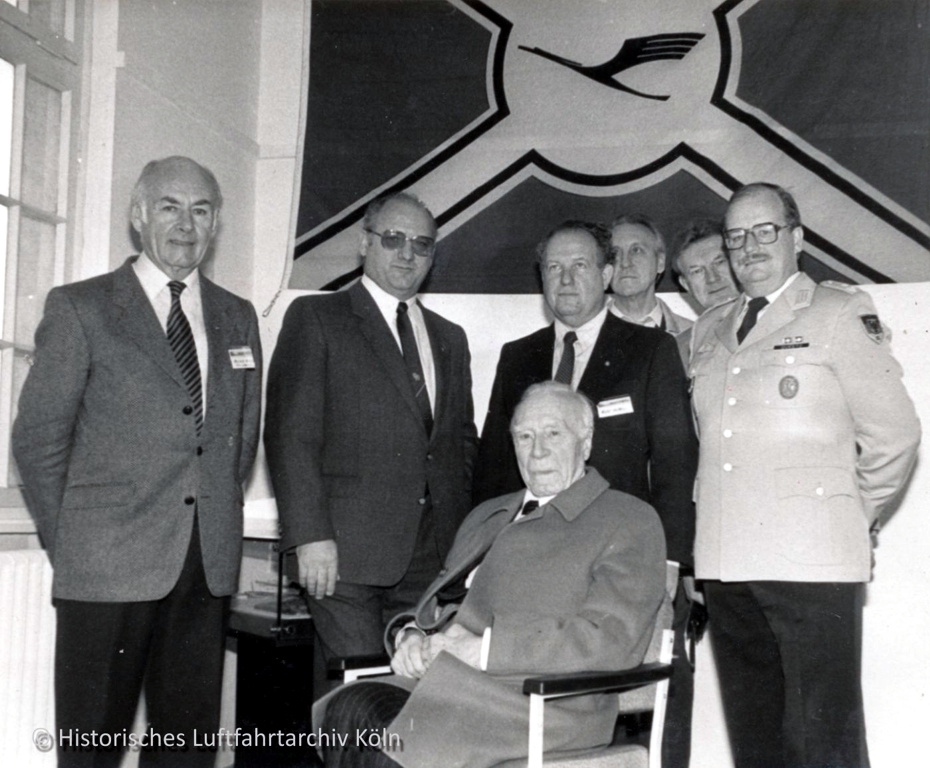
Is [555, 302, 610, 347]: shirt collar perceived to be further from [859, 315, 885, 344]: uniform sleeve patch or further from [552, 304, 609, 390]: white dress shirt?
[859, 315, 885, 344]: uniform sleeve patch

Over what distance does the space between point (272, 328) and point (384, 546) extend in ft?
6.75

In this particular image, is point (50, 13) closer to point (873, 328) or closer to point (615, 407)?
point (615, 407)

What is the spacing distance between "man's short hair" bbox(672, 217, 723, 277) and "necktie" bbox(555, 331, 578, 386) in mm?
842

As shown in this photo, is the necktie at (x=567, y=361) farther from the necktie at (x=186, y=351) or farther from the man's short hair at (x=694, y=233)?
the necktie at (x=186, y=351)

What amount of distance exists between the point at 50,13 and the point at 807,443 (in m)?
2.87

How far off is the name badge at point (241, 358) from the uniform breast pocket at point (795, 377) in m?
1.40

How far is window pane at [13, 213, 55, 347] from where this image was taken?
3.33 metres

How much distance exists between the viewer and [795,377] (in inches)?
103

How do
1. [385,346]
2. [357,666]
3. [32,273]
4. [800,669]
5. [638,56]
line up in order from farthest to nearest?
[638,56] < [32,273] < [385,346] < [800,669] < [357,666]

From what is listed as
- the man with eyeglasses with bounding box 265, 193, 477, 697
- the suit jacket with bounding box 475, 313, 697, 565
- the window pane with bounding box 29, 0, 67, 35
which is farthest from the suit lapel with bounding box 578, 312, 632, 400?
the window pane with bounding box 29, 0, 67, 35

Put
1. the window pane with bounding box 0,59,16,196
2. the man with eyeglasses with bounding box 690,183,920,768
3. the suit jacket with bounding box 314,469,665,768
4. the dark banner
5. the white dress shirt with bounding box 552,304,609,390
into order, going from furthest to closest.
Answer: the dark banner, the window pane with bounding box 0,59,16,196, the white dress shirt with bounding box 552,304,609,390, the man with eyeglasses with bounding box 690,183,920,768, the suit jacket with bounding box 314,469,665,768

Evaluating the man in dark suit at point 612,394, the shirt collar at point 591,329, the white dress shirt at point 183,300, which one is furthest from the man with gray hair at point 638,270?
the white dress shirt at point 183,300

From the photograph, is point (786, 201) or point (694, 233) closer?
point (786, 201)

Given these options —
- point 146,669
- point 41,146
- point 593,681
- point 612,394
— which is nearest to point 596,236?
point 612,394
